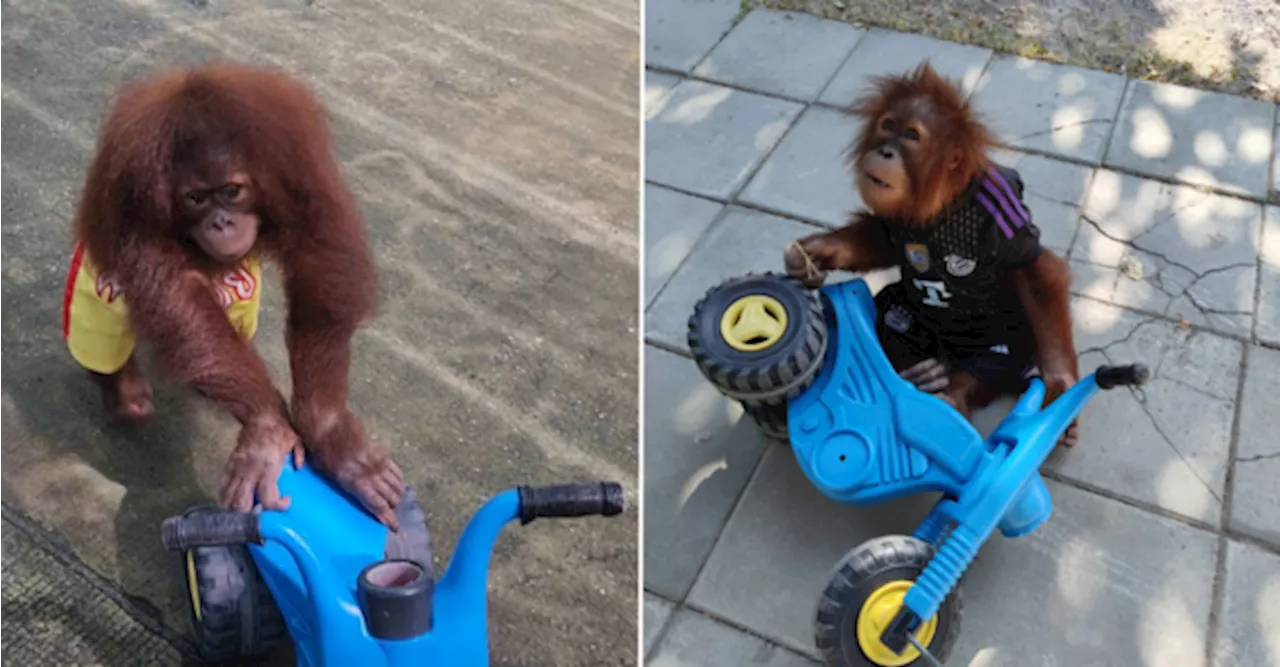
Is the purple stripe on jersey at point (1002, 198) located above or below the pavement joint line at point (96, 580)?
above

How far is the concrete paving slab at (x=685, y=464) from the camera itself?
1.65 metres

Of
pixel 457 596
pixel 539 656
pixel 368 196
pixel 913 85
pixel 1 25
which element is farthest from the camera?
pixel 1 25

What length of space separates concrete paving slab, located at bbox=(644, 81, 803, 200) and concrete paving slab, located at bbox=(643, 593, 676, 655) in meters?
0.93

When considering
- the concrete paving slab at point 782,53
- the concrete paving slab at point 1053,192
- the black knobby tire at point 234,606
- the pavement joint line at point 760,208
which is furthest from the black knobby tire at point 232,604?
the concrete paving slab at point 782,53

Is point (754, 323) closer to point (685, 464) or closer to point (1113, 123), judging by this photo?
point (685, 464)

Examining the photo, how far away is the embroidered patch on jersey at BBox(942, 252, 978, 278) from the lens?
156 cm

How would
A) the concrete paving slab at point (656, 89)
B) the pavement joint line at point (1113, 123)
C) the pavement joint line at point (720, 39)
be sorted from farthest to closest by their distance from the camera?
the pavement joint line at point (720, 39)
the concrete paving slab at point (656, 89)
the pavement joint line at point (1113, 123)

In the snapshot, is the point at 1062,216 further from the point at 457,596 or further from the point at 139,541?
the point at 139,541

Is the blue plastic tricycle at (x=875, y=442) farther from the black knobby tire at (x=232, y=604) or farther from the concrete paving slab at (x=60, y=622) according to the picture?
the concrete paving slab at (x=60, y=622)

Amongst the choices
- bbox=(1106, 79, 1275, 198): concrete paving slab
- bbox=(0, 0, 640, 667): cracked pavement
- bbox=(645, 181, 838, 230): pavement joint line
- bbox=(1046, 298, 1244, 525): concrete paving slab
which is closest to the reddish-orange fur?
bbox=(0, 0, 640, 667): cracked pavement

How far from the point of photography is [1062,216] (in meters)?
2.19

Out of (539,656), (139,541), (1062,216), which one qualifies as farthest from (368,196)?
(1062,216)

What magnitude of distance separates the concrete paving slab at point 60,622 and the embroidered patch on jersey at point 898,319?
1.10 meters

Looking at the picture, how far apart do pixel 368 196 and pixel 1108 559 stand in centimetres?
142
